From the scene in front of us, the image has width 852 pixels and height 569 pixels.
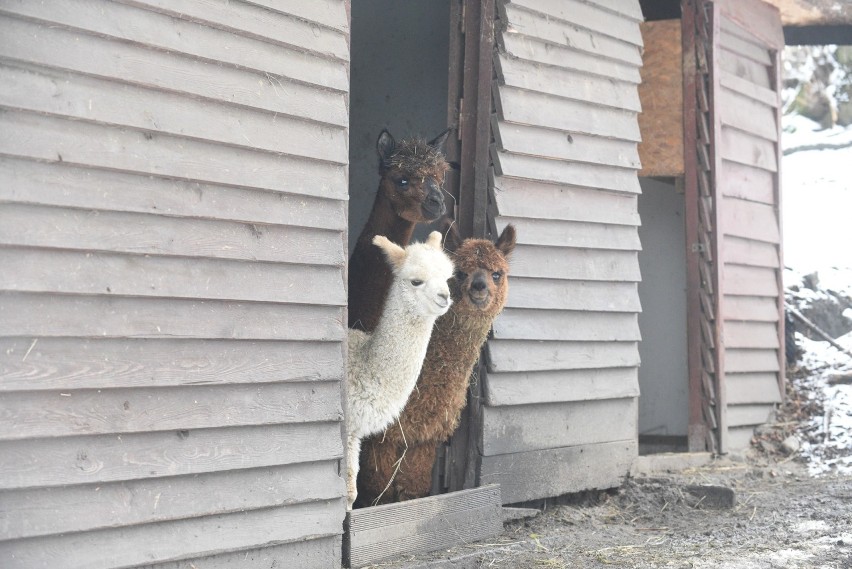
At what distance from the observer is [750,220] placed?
9.84m

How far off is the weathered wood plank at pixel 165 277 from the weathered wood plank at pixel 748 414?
5401 millimetres

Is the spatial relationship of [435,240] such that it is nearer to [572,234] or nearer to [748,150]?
[572,234]

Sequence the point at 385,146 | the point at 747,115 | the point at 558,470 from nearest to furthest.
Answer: the point at 558,470 < the point at 385,146 < the point at 747,115

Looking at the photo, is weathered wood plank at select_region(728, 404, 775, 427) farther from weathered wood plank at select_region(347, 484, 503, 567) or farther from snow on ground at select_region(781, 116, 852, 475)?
weathered wood plank at select_region(347, 484, 503, 567)

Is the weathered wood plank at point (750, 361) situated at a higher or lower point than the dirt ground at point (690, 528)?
higher

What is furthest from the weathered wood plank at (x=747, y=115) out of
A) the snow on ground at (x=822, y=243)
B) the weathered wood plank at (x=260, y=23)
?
the weathered wood plank at (x=260, y=23)

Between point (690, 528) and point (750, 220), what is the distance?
389cm

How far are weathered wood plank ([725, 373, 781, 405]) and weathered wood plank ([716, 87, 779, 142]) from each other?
241cm

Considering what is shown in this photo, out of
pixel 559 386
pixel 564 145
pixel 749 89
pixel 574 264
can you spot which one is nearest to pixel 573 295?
pixel 574 264

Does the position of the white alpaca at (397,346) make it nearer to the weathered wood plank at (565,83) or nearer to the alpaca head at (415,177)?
the alpaca head at (415,177)

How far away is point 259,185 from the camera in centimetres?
491

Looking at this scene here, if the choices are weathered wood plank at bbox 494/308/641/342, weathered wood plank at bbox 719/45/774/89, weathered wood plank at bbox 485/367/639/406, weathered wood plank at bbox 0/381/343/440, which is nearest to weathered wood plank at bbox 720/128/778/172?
weathered wood plank at bbox 719/45/774/89

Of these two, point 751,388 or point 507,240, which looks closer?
point 507,240

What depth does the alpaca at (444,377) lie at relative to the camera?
20.3ft
